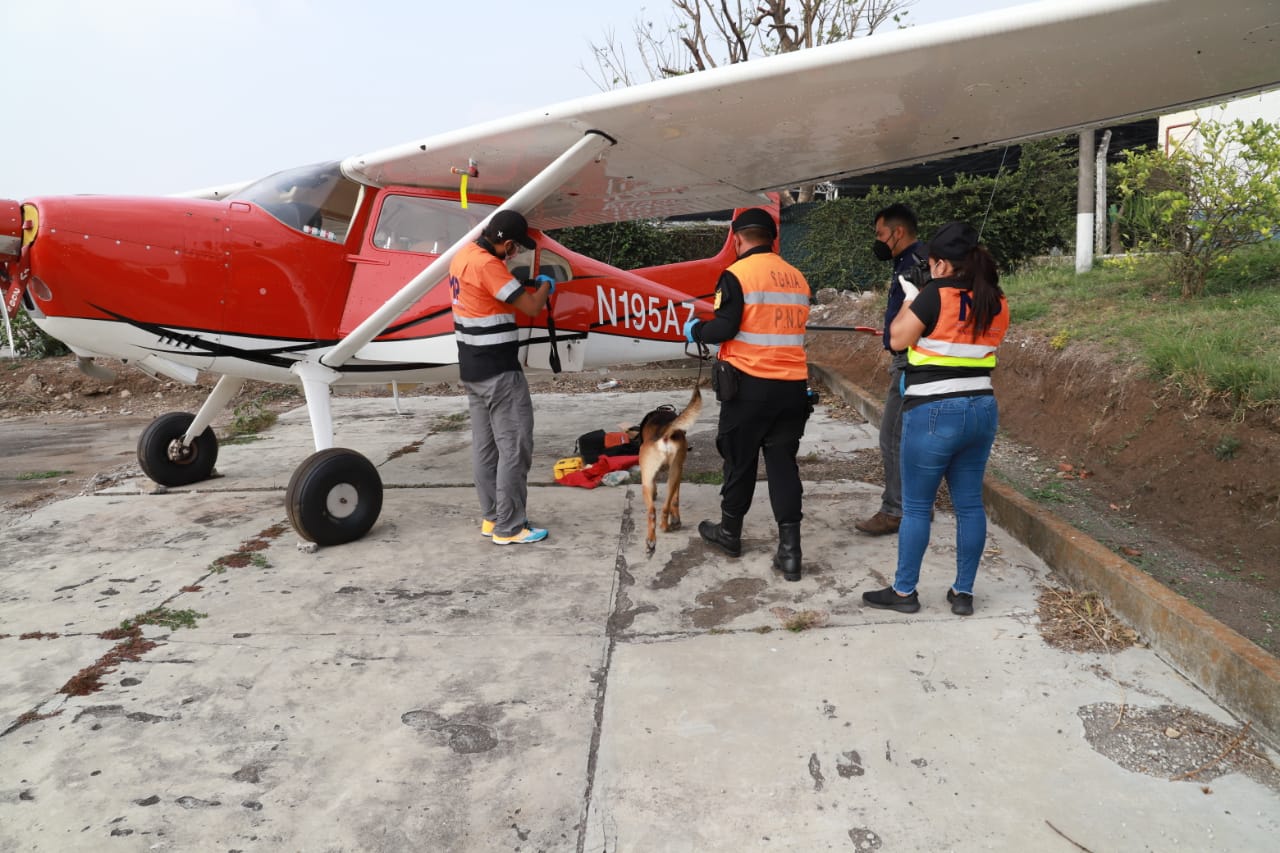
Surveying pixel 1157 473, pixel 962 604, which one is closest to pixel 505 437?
A: pixel 962 604

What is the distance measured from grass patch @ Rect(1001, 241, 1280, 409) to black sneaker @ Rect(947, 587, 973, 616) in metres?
2.24

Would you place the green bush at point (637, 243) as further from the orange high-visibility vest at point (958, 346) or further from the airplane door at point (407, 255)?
the orange high-visibility vest at point (958, 346)

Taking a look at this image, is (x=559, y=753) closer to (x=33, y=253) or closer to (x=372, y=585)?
(x=372, y=585)

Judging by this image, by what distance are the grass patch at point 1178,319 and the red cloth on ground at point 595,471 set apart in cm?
364

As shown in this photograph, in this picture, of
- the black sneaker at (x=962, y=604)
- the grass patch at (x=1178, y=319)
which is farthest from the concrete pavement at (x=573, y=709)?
the grass patch at (x=1178, y=319)

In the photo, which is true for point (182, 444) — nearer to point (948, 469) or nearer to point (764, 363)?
point (764, 363)

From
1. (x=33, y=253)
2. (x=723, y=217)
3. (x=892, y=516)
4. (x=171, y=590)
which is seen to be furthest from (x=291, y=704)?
(x=723, y=217)

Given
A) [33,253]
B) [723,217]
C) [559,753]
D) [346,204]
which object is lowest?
[559,753]

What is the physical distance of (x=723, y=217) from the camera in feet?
65.1

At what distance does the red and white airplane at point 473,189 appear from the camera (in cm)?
332

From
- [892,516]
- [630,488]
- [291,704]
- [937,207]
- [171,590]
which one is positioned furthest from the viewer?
[937,207]

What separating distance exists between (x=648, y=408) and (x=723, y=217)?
12.4 m

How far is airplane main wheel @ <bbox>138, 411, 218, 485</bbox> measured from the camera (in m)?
5.54

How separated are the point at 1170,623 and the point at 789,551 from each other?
1560 mm
